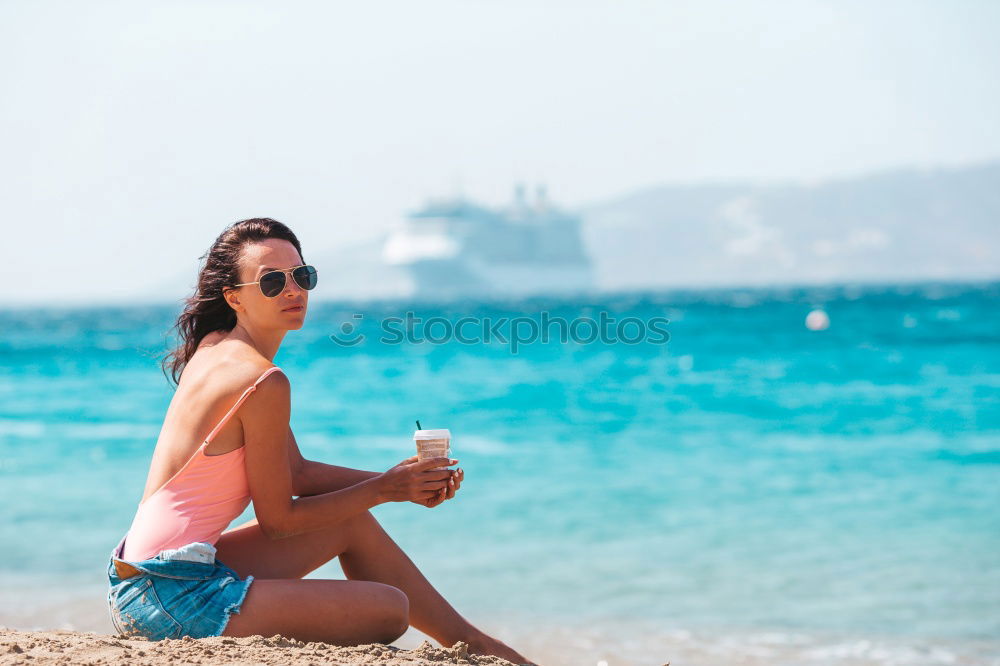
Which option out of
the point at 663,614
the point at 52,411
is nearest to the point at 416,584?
the point at 663,614

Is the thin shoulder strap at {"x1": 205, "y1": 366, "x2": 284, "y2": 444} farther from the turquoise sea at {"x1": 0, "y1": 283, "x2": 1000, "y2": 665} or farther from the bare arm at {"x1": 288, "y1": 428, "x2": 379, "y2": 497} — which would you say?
the turquoise sea at {"x1": 0, "y1": 283, "x2": 1000, "y2": 665}

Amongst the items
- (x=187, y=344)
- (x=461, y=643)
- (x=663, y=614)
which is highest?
(x=187, y=344)

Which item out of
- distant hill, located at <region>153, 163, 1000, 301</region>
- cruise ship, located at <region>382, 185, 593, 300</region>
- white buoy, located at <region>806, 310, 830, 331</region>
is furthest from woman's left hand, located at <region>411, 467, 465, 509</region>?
distant hill, located at <region>153, 163, 1000, 301</region>

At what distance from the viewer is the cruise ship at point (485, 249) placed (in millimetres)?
83875

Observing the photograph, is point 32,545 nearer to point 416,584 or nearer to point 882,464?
point 416,584

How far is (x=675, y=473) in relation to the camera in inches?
283

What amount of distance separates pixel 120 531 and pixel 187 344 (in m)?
3.70

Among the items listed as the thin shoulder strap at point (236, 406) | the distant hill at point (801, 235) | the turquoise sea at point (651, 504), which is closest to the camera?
the thin shoulder strap at point (236, 406)

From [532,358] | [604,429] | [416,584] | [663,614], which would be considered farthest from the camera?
[532,358]

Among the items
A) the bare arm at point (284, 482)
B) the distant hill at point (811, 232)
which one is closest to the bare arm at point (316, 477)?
the bare arm at point (284, 482)

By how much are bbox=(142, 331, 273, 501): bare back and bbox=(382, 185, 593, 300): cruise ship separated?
257 feet

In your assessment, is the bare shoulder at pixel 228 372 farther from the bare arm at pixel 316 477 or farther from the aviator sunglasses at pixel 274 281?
the bare arm at pixel 316 477

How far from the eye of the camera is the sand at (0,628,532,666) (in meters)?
1.97

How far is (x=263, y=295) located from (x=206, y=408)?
0.88 feet
